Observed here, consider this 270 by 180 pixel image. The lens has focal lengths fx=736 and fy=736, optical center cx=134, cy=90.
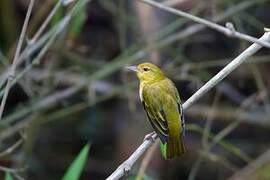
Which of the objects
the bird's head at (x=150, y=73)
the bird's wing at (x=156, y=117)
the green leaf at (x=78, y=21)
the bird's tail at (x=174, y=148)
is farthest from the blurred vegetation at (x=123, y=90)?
the bird's tail at (x=174, y=148)

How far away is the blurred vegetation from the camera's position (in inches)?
204

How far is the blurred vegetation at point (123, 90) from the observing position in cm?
517

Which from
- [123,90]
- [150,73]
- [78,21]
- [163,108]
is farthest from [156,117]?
[123,90]

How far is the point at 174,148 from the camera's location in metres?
3.57

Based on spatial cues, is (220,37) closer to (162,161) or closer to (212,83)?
(162,161)

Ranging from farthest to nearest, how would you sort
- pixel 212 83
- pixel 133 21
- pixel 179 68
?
pixel 133 21 → pixel 179 68 → pixel 212 83

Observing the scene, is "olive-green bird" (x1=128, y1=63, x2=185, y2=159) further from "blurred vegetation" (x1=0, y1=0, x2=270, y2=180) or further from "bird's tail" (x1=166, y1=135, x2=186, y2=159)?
"blurred vegetation" (x1=0, y1=0, x2=270, y2=180)

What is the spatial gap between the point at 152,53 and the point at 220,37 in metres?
1.25

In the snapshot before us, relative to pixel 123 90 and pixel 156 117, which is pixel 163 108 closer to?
pixel 156 117

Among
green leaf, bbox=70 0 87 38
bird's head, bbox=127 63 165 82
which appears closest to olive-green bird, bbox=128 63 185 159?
bird's head, bbox=127 63 165 82

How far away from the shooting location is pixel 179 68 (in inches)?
206

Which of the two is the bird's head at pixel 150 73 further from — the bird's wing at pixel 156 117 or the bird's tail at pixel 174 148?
the bird's tail at pixel 174 148

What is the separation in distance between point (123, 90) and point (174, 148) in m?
1.78

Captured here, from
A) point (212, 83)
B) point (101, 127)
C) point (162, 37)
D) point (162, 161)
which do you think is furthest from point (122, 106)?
point (212, 83)
